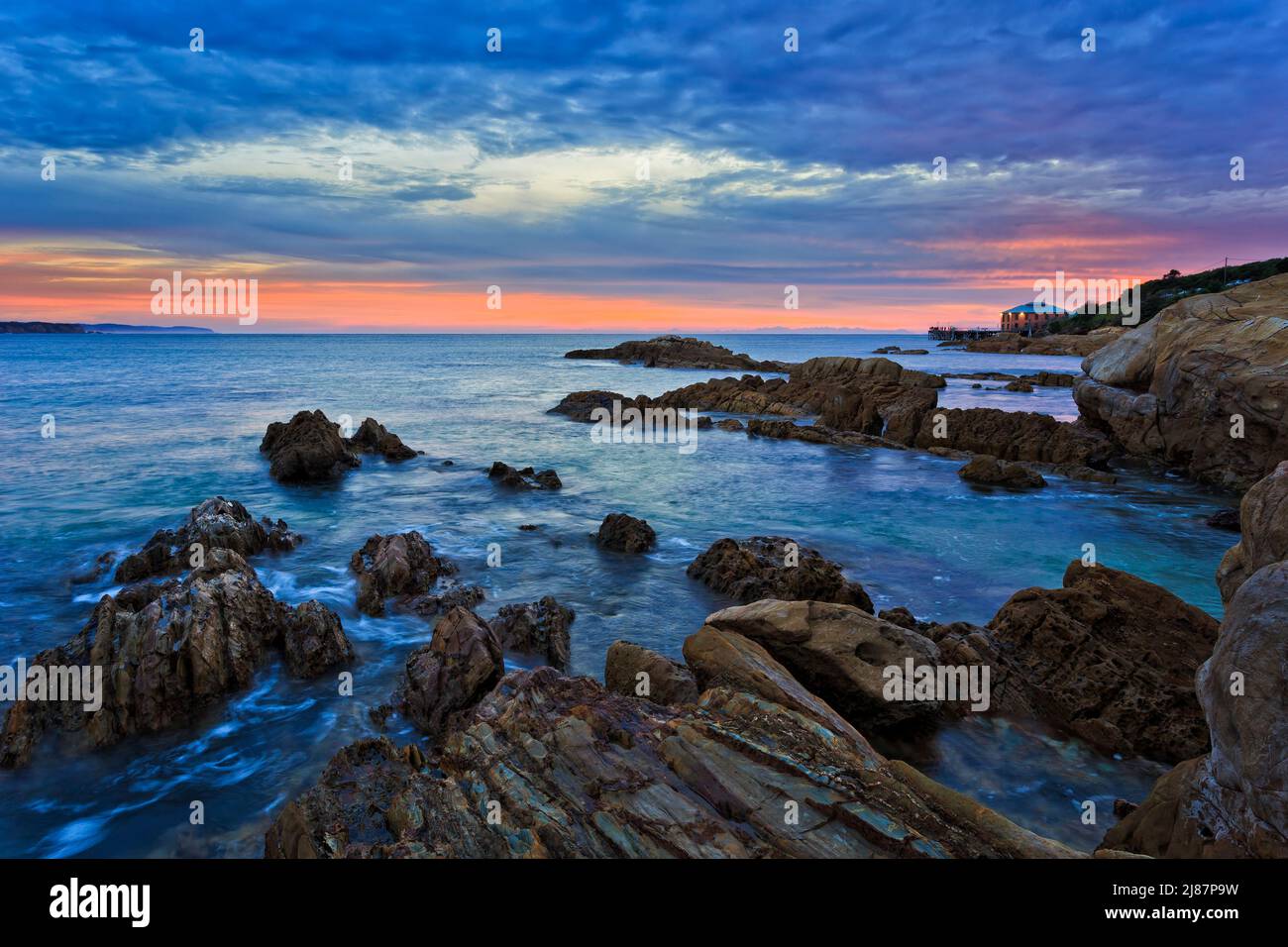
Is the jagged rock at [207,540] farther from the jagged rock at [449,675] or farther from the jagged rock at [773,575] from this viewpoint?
the jagged rock at [773,575]

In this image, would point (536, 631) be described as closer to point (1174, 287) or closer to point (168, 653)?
point (168, 653)

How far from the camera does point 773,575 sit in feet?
50.0

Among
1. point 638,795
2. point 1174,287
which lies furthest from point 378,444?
point 1174,287

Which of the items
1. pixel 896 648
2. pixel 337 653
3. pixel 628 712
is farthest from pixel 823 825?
pixel 337 653

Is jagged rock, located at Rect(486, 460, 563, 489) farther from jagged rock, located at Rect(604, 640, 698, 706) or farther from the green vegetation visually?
the green vegetation

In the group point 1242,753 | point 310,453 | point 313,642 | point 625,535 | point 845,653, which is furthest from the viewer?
point 310,453

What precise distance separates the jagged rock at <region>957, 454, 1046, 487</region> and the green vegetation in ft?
248

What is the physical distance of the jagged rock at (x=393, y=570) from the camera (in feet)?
48.6

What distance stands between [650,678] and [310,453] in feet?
75.4

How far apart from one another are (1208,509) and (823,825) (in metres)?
25.7

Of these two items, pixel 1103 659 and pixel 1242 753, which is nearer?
pixel 1242 753

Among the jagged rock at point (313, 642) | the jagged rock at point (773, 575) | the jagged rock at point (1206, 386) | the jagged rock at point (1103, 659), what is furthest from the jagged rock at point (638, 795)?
the jagged rock at point (1206, 386)

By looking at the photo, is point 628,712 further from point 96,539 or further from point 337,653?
point 96,539

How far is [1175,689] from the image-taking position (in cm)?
955
